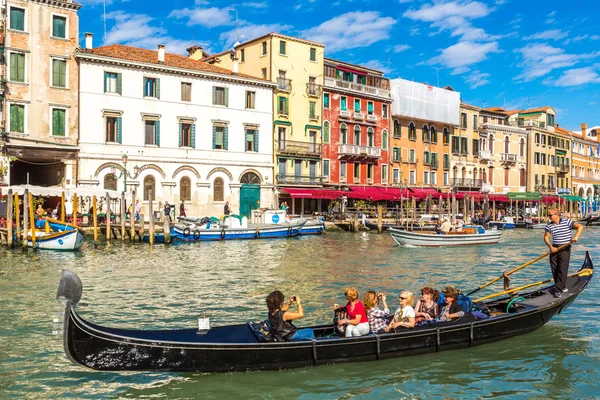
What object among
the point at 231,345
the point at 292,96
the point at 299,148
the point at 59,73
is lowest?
the point at 231,345

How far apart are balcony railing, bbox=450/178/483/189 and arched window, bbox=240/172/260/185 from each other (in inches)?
795

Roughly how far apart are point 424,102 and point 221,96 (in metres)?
18.6

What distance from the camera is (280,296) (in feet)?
25.7

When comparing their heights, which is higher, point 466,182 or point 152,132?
point 152,132

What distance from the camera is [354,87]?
136ft

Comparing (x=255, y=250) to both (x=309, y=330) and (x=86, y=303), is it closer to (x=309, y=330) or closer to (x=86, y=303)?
(x=86, y=303)

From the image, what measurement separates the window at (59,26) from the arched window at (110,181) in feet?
23.3

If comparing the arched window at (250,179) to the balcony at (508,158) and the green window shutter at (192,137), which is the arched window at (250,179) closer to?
the green window shutter at (192,137)

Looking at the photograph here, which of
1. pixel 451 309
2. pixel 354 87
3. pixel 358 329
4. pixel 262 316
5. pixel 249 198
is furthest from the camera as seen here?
pixel 354 87

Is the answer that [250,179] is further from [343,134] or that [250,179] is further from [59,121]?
[59,121]

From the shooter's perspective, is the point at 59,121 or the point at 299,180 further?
the point at 299,180

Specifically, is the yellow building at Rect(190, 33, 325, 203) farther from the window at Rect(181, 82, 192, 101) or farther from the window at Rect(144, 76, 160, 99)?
the window at Rect(144, 76, 160, 99)

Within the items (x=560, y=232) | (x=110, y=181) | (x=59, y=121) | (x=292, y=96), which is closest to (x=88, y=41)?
(x=59, y=121)

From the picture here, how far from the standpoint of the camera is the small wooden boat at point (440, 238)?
25359 millimetres
